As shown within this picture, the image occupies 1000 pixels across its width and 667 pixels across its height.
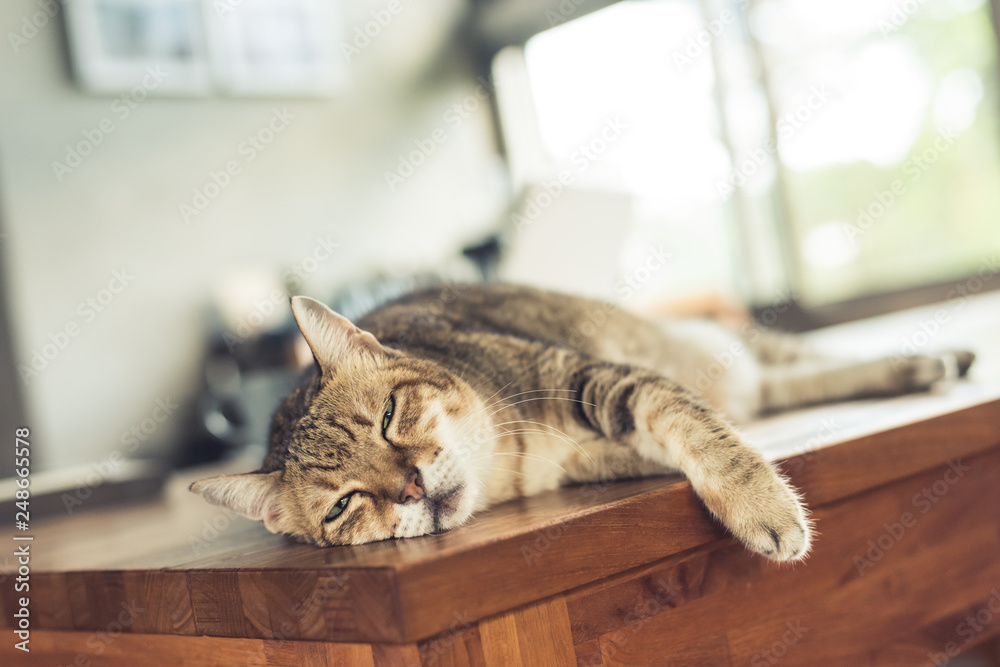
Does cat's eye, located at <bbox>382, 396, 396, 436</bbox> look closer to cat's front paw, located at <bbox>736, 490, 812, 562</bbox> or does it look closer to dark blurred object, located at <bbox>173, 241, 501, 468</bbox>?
cat's front paw, located at <bbox>736, 490, 812, 562</bbox>

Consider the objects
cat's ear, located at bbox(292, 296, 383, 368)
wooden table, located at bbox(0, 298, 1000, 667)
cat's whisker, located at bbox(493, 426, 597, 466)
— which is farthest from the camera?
cat's whisker, located at bbox(493, 426, 597, 466)

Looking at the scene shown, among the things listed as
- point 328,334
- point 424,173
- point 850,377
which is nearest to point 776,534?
point 328,334

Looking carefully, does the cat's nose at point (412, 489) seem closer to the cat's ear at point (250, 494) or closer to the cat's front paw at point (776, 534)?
the cat's ear at point (250, 494)

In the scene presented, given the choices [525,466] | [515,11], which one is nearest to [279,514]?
[525,466]

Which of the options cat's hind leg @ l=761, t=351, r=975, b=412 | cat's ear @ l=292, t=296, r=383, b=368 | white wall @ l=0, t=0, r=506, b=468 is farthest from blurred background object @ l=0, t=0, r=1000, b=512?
cat's ear @ l=292, t=296, r=383, b=368

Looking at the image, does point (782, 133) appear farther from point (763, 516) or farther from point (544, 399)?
point (763, 516)

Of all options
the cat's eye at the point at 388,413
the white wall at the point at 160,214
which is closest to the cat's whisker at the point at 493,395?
the cat's eye at the point at 388,413

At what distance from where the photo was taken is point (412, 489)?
92 centimetres

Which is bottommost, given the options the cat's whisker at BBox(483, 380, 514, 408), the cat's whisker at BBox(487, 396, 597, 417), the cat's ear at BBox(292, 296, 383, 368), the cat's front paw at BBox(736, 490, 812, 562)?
the cat's front paw at BBox(736, 490, 812, 562)

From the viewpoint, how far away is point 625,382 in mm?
1095

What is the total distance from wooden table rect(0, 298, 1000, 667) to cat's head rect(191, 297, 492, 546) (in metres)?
0.06

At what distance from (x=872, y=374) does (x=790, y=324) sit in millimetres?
2861

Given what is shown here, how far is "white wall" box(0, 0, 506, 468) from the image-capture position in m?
3.35

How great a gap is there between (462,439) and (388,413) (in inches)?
4.5
